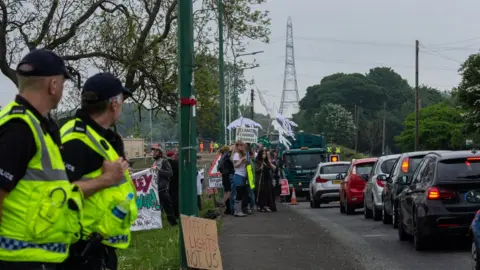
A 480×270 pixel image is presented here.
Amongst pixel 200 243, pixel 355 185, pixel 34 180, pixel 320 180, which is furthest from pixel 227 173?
pixel 34 180

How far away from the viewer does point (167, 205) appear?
19375 millimetres

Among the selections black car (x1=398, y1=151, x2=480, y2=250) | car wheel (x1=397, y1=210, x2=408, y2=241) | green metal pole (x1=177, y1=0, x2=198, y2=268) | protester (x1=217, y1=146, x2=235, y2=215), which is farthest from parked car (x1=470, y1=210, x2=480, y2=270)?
protester (x1=217, y1=146, x2=235, y2=215)

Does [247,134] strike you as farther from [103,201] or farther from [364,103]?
[364,103]

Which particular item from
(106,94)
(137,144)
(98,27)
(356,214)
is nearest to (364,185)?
(356,214)

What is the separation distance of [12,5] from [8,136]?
53.5 feet

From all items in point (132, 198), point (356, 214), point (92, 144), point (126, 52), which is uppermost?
point (126, 52)

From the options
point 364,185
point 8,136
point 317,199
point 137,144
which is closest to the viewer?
point 8,136

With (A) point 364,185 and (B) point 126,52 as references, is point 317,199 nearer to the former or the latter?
(A) point 364,185

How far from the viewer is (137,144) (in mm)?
77625

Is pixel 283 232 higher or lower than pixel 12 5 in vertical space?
lower

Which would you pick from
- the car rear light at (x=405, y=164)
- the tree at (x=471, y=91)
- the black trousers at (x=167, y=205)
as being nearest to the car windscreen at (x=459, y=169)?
the car rear light at (x=405, y=164)

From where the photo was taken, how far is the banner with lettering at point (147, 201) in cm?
1784

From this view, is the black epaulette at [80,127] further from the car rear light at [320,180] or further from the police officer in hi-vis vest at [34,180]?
the car rear light at [320,180]

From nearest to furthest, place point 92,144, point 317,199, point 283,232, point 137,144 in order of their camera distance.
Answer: point 92,144 → point 283,232 → point 317,199 → point 137,144
